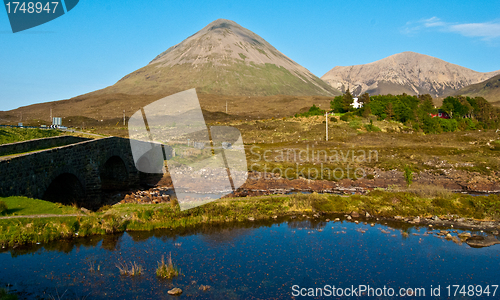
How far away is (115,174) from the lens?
126ft

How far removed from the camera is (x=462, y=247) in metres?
18.7

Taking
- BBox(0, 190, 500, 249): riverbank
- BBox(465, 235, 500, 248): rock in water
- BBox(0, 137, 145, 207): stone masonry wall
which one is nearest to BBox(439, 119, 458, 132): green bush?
BBox(0, 190, 500, 249): riverbank

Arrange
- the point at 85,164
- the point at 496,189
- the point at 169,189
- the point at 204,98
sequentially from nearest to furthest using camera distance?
the point at 85,164 → the point at 496,189 → the point at 169,189 → the point at 204,98

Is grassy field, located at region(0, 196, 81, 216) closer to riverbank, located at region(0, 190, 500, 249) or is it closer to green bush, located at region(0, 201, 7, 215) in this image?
green bush, located at region(0, 201, 7, 215)

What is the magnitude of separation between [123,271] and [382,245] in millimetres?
12883

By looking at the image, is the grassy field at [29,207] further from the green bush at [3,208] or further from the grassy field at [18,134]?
the grassy field at [18,134]

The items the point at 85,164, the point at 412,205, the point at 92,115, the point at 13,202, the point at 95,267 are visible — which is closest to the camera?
the point at 95,267

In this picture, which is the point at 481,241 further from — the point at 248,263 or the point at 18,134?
the point at 18,134

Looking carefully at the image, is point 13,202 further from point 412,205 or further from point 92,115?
point 92,115

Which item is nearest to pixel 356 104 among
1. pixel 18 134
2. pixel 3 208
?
pixel 18 134

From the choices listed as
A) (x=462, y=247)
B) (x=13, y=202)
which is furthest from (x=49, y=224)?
(x=462, y=247)

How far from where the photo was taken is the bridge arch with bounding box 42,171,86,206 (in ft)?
86.5

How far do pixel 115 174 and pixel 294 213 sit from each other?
864 inches
